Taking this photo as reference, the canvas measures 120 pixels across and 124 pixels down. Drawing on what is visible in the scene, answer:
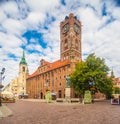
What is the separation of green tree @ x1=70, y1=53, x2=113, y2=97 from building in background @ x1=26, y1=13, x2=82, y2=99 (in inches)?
756

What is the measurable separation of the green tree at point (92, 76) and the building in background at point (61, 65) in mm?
19199

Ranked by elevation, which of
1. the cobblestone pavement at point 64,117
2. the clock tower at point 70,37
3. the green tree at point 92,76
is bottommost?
the cobblestone pavement at point 64,117

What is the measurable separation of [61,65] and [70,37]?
40.6 feet

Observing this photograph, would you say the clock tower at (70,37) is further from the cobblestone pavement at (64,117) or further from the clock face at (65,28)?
the cobblestone pavement at (64,117)

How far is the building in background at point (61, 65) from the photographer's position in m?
63.0

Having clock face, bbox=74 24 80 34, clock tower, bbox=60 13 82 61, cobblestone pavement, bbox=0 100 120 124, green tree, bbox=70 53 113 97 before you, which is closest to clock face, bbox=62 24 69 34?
clock tower, bbox=60 13 82 61

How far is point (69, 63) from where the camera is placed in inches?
2312

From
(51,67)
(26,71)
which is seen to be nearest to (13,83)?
(26,71)

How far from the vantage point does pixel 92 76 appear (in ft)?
123

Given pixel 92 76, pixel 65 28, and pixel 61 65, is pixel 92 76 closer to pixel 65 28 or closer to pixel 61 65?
pixel 61 65

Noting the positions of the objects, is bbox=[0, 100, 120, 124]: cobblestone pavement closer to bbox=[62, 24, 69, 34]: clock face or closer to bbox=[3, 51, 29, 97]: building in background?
bbox=[62, 24, 69, 34]: clock face

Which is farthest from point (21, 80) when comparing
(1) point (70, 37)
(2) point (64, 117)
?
(2) point (64, 117)

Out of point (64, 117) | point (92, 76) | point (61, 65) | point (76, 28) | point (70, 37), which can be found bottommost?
point (64, 117)

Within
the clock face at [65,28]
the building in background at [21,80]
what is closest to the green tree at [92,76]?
the clock face at [65,28]
